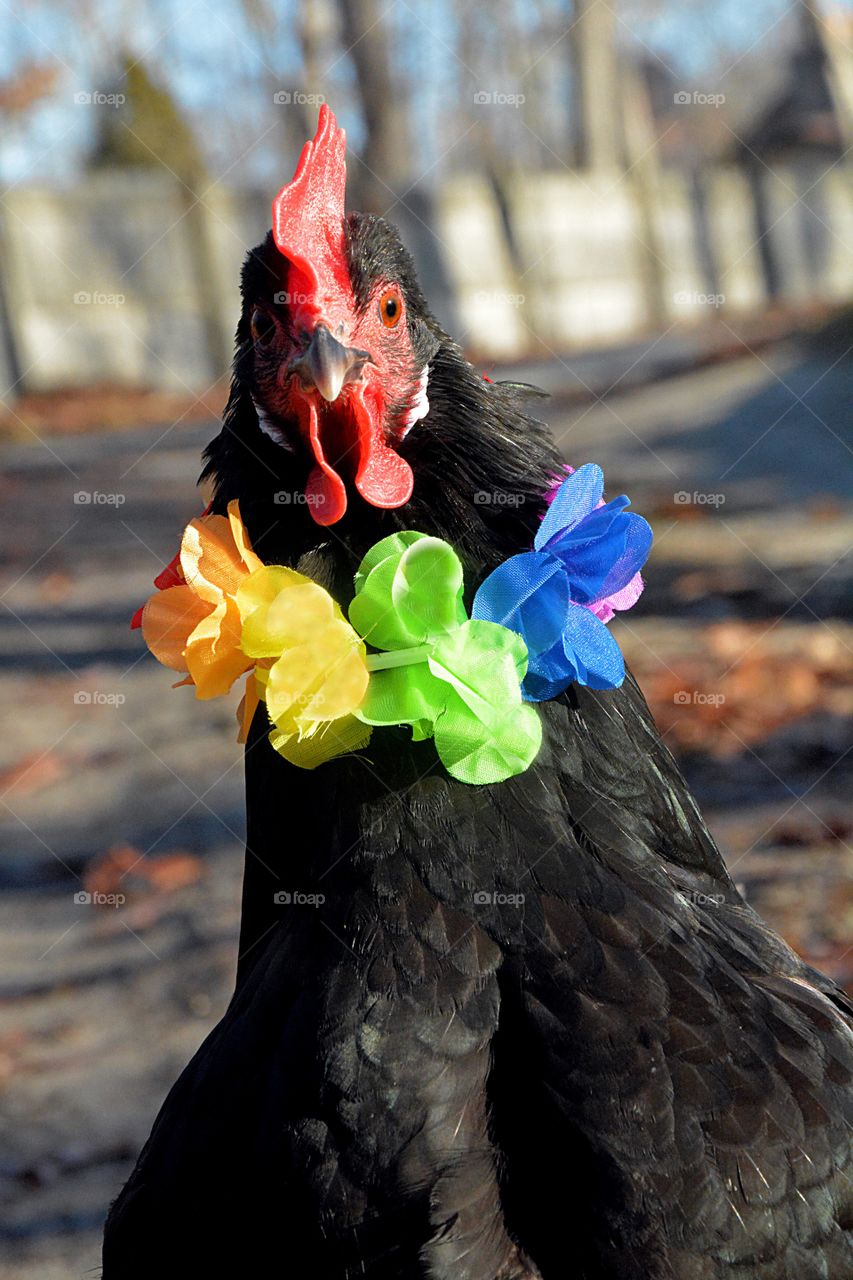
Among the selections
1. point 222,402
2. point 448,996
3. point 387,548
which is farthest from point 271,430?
point 222,402

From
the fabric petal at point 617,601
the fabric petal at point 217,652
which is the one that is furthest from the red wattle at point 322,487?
the fabric petal at point 617,601

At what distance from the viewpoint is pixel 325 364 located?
1.75 m

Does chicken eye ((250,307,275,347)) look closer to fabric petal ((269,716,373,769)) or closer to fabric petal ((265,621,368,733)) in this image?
fabric petal ((265,621,368,733))

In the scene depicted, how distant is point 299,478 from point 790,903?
312 centimetres

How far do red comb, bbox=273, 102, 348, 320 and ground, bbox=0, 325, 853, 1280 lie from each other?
2.76m

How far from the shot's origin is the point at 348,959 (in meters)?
1.85

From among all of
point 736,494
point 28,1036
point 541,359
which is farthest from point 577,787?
point 541,359

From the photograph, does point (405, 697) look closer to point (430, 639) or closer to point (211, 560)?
point (430, 639)

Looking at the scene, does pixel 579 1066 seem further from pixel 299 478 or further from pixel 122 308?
pixel 122 308

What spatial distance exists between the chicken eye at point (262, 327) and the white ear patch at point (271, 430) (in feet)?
0.30

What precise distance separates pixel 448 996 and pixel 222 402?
15397 mm

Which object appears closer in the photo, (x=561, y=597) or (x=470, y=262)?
(x=561, y=597)

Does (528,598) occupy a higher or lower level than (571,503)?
lower

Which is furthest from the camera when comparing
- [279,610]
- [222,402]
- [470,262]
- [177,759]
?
[470,262]
